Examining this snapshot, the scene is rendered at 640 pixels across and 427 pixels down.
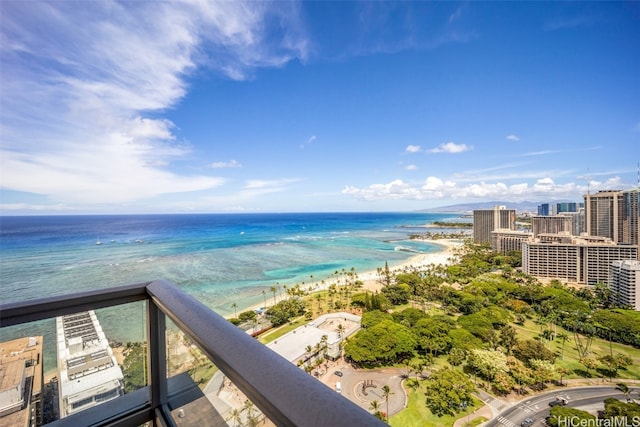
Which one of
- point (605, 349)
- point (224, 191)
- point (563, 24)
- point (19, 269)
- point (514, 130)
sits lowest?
point (605, 349)

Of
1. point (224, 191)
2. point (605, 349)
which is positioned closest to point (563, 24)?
point (605, 349)

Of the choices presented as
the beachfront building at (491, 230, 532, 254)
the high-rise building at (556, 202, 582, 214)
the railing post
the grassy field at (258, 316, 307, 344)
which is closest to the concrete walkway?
the grassy field at (258, 316, 307, 344)

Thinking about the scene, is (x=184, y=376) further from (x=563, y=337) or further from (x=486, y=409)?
(x=563, y=337)

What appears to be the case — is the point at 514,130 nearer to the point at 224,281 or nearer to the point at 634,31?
the point at 634,31

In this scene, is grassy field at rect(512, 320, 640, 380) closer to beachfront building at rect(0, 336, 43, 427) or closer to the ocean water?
beachfront building at rect(0, 336, 43, 427)

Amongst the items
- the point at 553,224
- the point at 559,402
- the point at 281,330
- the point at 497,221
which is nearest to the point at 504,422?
the point at 559,402

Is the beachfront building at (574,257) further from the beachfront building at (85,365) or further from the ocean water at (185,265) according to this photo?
the beachfront building at (85,365)
